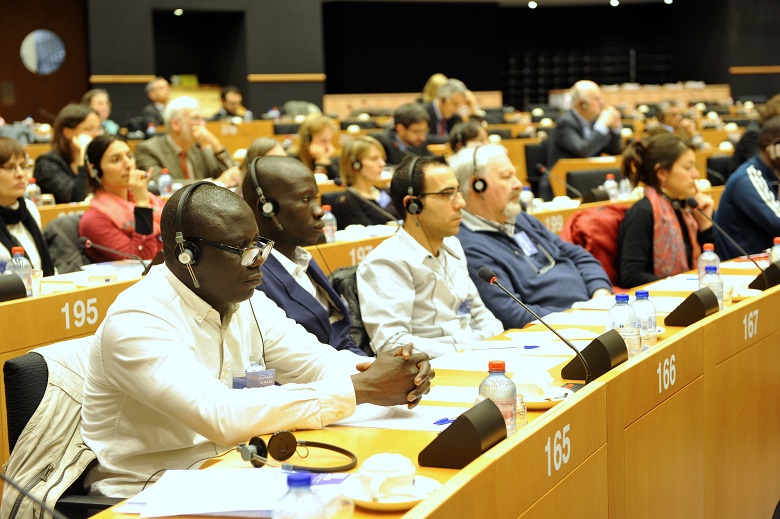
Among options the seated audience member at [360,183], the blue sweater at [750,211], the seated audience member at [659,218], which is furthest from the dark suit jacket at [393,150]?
the seated audience member at [659,218]

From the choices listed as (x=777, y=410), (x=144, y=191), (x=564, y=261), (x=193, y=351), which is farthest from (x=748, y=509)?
(x=144, y=191)

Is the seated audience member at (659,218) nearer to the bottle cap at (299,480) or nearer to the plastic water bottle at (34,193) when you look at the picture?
the bottle cap at (299,480)

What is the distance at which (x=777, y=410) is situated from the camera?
11.2 feet

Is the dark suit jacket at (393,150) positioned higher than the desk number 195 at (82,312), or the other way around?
the dark suit jacket at (393,150)

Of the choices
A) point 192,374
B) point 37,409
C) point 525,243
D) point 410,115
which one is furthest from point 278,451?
point 410,115

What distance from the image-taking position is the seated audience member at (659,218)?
4559 mm

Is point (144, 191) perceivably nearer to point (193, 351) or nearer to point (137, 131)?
point (193, 351)

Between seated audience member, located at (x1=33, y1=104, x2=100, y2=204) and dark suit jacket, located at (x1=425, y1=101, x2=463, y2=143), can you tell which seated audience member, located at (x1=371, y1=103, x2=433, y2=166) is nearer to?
dark suit jacket, located at (x1=425, y1=101, x2=463, y2=143)

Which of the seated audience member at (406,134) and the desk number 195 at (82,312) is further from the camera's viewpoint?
the seated audience member at (406,134)

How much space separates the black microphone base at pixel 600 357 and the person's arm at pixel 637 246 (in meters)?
2.13

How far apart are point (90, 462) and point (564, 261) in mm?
2516

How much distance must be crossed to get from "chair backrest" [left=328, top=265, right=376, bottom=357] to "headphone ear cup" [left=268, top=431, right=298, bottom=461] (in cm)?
143

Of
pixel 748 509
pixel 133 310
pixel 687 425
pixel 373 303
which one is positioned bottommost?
pixel 748 509

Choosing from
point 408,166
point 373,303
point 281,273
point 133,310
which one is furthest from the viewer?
point 408,166
